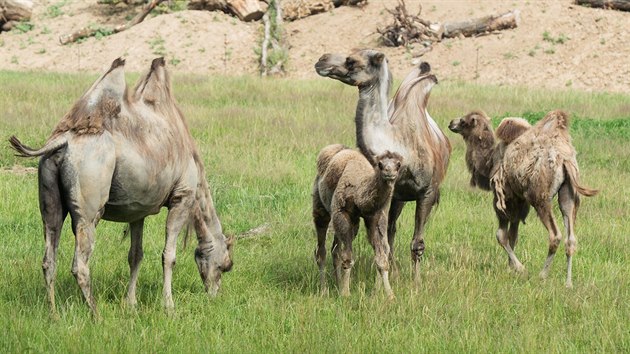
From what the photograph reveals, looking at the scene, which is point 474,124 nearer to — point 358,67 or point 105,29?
point 358,67

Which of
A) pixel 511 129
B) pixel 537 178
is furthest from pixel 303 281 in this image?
pixel 511 129

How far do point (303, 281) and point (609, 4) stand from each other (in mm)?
27233

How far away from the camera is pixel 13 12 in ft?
127

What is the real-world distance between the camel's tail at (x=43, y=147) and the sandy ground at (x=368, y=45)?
74.4 feet

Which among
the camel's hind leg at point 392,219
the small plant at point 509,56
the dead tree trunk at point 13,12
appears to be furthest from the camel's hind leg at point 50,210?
the dead tree trunk at point 13,12

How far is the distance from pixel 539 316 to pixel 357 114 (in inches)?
89.8

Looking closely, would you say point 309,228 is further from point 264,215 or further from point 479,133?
point 479,133

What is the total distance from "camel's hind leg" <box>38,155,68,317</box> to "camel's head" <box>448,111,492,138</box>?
16.7 feet

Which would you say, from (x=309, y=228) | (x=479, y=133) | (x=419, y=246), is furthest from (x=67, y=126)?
(x=479, y=133)

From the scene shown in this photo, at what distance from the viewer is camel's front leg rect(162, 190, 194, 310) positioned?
7.45 m

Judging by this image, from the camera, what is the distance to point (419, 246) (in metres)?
8.84

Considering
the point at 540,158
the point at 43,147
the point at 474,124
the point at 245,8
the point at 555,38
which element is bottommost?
the point at 555,38

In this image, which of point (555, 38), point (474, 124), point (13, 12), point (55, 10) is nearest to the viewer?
point (474, 124)

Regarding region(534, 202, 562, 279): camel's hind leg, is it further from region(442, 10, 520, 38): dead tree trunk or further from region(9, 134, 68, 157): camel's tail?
region(442, 10, 520, 38): dead tree trunk
